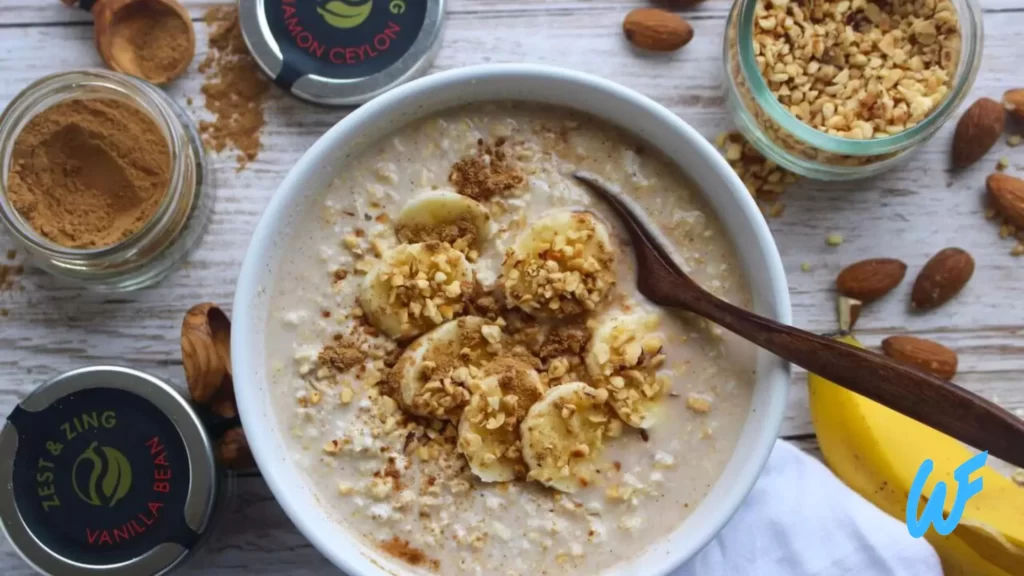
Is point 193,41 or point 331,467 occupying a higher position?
point 193,41

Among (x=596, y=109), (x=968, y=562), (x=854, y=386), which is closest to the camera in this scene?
(x=854, y=386)

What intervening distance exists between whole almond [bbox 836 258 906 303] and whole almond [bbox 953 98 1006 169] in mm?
186

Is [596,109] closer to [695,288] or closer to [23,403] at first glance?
[695,288]

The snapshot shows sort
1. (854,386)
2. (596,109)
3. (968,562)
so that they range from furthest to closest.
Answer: (968,562) < (596,109) < (854,386)

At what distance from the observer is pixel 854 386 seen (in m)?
1.00

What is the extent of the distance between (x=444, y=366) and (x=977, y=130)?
0.84 meters

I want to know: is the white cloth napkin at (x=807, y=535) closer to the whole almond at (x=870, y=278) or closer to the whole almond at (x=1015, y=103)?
the whole almond at (x=870, y=278)

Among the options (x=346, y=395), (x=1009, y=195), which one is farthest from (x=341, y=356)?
(x=1009, y=195)

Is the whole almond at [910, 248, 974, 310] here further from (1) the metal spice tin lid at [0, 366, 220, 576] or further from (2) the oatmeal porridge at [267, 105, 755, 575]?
(1) the metal spice tin lid at [0, 366, 220, 576]

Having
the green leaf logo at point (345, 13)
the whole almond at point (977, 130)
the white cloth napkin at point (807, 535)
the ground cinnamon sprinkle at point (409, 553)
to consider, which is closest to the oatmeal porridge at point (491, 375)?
the ground cinnamon sprinkle at point (409, 553)

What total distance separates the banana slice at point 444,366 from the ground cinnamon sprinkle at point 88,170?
1.41 ft

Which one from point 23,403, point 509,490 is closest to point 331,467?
point 509,490

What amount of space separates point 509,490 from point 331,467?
221 millimetres

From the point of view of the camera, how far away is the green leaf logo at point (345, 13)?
1.29m
